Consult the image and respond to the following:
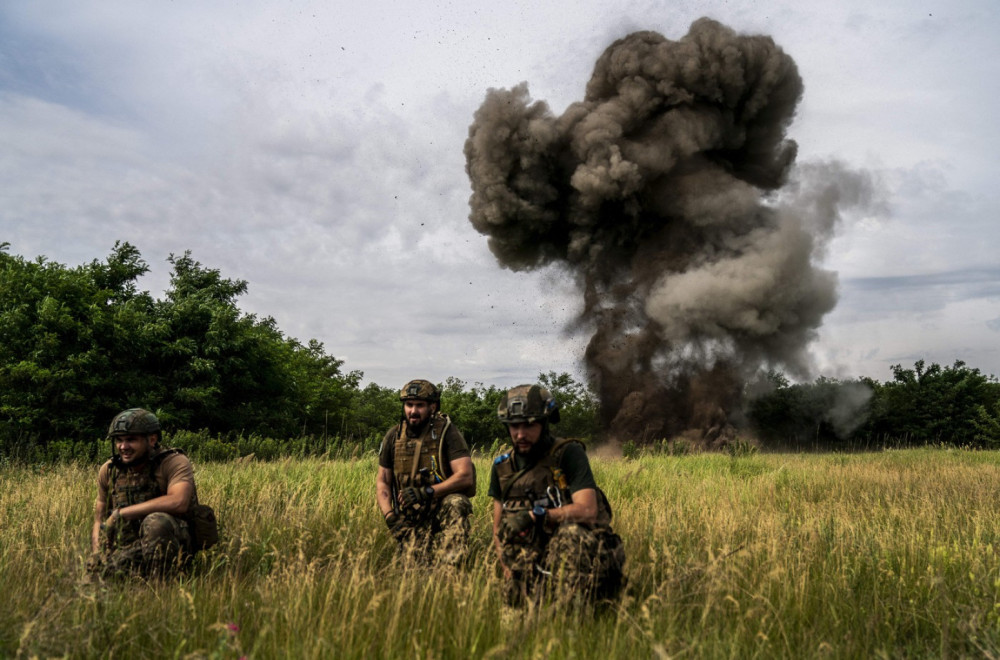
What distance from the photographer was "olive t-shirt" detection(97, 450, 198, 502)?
15.6ft

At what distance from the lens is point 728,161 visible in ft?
117

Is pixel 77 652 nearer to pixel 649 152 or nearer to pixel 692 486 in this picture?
pixel 692 486

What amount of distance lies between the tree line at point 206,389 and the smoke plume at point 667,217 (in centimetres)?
375

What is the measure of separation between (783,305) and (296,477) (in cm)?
2899

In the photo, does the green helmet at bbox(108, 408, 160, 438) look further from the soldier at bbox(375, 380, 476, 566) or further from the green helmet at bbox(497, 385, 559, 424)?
the green helmet at bbox(497, 385, 559, 424)

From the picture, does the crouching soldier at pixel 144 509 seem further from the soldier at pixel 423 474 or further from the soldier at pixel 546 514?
the soldier at pixel 546 514

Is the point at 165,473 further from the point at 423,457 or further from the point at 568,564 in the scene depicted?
the point at 568,564

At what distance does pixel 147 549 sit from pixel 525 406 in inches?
105

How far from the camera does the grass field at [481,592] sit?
122 inches

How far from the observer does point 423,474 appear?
518 centimetres

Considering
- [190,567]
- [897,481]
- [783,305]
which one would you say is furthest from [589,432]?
[190,567]

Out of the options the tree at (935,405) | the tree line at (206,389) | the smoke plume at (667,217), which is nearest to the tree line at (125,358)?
the tree line at (206,389)

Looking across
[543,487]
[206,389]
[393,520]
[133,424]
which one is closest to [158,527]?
[133,424]

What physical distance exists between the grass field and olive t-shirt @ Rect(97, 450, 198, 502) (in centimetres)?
54
